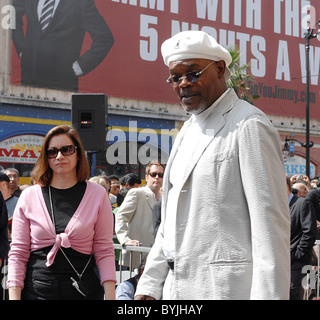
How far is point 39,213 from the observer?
134 inches

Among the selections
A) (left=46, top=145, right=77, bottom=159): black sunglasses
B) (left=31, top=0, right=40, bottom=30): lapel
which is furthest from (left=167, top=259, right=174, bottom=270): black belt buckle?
(left=31, top=0, right=40, bottom=30): lapel

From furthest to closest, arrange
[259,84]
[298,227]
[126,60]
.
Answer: [259,84]
[126,60]
[298,227]

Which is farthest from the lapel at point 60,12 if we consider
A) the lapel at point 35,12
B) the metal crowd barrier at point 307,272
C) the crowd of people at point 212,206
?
the crowd of people at point 212,206

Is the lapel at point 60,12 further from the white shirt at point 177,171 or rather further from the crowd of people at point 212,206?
the white shirt at point 177,171

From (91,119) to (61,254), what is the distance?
634 cm

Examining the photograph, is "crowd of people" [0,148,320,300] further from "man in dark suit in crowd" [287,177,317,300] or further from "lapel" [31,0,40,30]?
"lapel" [31,0,40,30]

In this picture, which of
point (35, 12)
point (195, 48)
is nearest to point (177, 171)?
point (195, 48)

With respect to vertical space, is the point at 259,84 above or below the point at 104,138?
above

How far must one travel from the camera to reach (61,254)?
10.9 feet

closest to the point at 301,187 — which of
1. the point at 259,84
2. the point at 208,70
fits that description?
the point at 208,70

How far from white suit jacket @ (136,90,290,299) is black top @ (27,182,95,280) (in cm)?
118

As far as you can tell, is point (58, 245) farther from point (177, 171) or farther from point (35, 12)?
point (35, 12)

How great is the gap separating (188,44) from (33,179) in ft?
5.57
